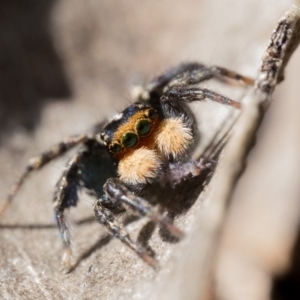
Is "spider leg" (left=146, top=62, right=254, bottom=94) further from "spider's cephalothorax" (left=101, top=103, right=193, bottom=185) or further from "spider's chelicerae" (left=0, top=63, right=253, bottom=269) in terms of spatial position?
"spider's cephalothorax" (left=101, top=103, right=193, bottom=185)

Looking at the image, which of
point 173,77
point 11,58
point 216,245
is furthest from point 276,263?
point 11,58

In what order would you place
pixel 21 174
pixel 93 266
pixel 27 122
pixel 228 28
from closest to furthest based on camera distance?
pixel 93 266 → pixel 21 174 → pixel 228 28 → pixel 27 122

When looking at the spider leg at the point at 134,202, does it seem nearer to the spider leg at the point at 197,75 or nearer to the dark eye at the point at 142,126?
the dark eye at the point at 142,126

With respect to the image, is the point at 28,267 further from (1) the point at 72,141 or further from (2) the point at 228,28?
(2) the point at 228,28

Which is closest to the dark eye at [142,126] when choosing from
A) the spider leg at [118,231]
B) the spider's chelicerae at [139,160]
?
the spider's chelicerae at [139,160]

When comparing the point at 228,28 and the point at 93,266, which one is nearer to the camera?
the point at 93,266

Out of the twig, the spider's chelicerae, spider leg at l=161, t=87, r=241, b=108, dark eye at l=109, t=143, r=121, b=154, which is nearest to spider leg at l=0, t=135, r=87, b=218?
the spider's chelicerae

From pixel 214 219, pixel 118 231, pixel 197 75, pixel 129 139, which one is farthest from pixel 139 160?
pixel 214 219

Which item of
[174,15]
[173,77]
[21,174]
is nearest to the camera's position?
[173,77]
